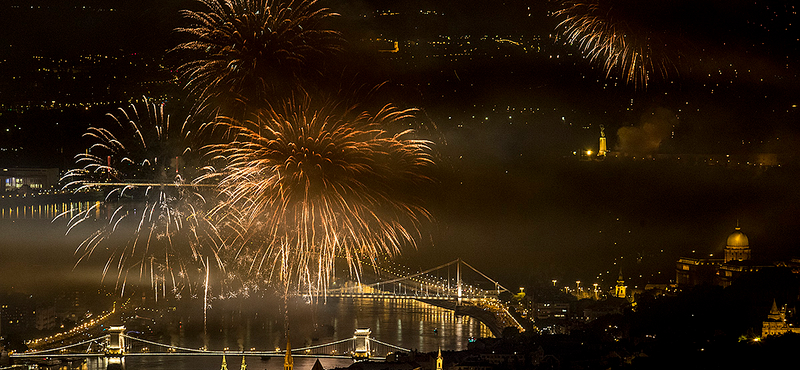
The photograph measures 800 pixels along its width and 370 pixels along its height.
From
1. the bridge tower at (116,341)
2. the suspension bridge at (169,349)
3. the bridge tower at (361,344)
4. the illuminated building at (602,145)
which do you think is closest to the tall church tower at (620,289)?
the illuminated building at (602,145)

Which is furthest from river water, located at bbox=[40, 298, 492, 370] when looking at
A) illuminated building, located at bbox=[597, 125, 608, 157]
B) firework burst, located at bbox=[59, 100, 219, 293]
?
illuminated building, located at bbox=[597, 125, 608, 157]

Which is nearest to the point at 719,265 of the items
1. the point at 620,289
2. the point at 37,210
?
the point at 620,289

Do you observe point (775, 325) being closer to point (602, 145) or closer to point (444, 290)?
point (602, 145)

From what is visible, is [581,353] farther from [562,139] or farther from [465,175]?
[562,139]

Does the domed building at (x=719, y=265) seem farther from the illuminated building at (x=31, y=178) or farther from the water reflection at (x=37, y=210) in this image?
the illuminated building at (x=31, y=178)

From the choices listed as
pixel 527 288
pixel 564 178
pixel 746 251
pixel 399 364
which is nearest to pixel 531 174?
pixel 564 178

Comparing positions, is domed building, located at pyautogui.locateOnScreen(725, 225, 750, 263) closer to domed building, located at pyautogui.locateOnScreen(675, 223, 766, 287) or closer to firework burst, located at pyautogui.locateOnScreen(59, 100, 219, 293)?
domed building, located at pyautogui.locateOnScreen(675, 223, 766, 287)

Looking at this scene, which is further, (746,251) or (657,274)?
(657,274)
